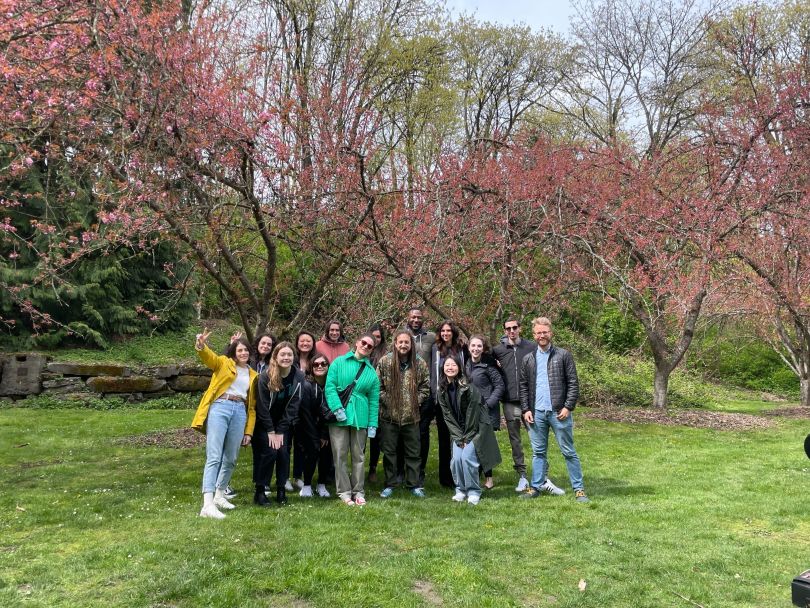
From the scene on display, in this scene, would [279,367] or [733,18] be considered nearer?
[279,367]

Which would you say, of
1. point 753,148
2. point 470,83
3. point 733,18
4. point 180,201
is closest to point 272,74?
point 180,201

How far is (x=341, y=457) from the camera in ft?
17.2

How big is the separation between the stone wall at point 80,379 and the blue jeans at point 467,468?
885 cm

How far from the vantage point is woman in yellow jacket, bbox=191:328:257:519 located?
4.78 metres

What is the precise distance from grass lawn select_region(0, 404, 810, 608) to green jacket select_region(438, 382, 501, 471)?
43cm

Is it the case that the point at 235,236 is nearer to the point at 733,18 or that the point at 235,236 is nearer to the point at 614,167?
the point at 614,167

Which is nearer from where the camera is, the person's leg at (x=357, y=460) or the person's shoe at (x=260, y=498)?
the person's shoe at (x=260, y=498)

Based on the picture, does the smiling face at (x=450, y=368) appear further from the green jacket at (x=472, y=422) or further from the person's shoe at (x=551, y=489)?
the person's shoe at (x=551, y=489)

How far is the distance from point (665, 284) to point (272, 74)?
680 cm

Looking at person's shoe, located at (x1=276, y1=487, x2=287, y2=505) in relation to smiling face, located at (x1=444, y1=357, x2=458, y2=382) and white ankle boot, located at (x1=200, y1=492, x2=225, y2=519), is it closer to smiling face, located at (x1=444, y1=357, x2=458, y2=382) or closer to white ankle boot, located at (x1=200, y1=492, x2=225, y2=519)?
white ankle boot, located at (x1=200, y1=492, x2=225, y2=519)

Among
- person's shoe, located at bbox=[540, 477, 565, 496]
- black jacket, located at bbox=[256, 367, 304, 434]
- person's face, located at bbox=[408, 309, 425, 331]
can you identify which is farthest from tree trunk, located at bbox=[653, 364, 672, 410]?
black jacket, located at bbox=[256, 367, 304, 434]

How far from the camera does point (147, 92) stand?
6477 mm

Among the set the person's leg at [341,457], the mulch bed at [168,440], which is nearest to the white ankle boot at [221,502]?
the person's leg at [341,457]

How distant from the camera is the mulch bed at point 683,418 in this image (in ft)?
34.1
